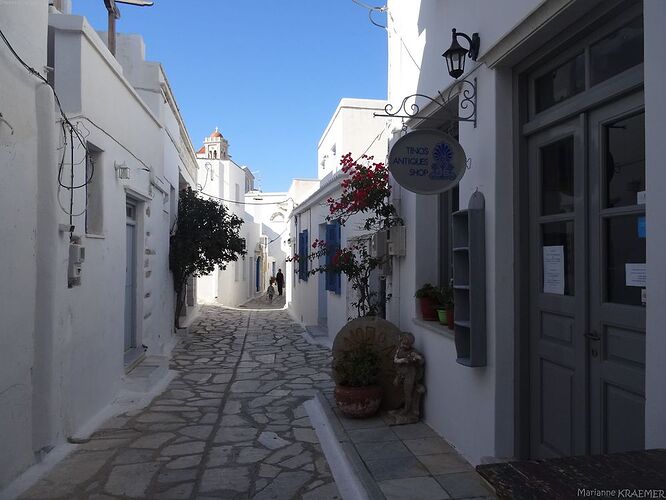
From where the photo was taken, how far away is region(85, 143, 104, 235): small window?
17.7 ft

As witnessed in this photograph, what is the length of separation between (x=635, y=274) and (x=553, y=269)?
702 millimetres

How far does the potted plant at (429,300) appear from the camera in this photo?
16.0ft

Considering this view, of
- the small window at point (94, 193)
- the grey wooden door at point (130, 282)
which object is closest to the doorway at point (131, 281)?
the grey wooden door at point (130, 282)

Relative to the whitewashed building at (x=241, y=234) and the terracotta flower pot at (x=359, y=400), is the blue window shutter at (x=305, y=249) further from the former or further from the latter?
the terracotta flower pot at (x=359, y=400)

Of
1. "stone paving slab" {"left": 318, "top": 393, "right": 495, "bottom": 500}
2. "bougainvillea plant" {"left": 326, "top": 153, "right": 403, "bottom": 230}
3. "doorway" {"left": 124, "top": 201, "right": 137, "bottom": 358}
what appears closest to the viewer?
"stone paving slab" {"left": 318, "top": 393, "right": 495, "bottom": 500}

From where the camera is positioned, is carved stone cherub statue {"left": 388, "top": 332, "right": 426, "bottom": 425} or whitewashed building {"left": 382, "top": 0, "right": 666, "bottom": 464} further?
carved stone cherub statue {"left": 388, "top": 332, "right": 426, "bottom": 425}

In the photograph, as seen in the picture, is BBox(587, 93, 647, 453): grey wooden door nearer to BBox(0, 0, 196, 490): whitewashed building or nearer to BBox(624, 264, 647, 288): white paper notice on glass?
BBox(624, 264, 647, 288): white paper notice on glass

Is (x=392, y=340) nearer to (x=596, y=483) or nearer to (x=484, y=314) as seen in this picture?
(x=484, y=314)

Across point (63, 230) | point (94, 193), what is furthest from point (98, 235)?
point (63, 230)

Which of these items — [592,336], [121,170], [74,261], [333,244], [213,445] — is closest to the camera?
[592,336]

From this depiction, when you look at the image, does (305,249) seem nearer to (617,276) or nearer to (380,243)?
(380,243)

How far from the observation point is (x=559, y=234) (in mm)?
3227

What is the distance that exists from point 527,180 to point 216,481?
3179mm

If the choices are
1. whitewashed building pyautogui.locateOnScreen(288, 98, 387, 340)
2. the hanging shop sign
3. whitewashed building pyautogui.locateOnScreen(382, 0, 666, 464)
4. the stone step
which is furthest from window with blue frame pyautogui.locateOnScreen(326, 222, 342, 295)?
the hanging shop sign
